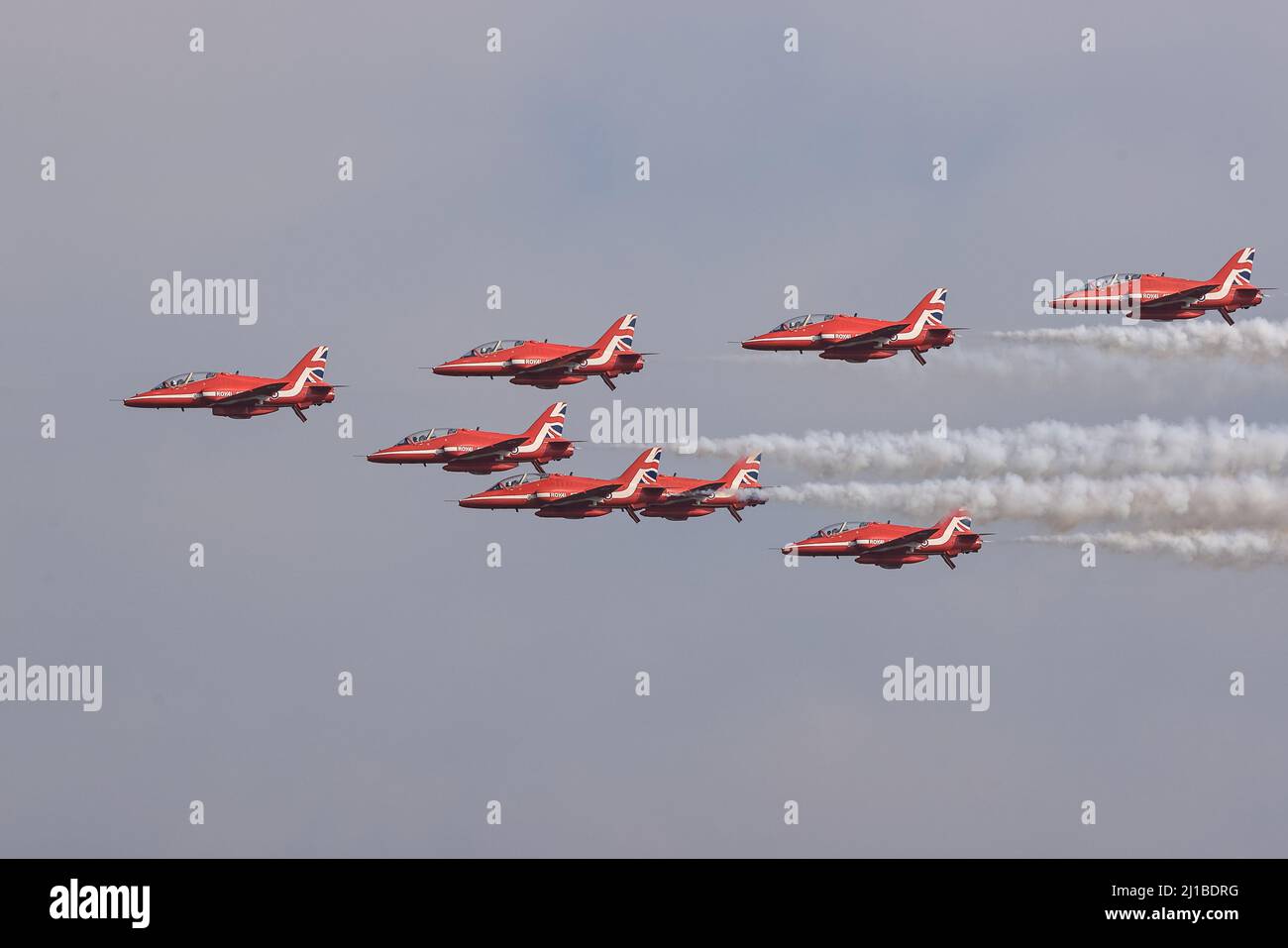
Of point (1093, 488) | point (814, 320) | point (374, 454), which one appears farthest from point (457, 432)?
point (1093, 488)

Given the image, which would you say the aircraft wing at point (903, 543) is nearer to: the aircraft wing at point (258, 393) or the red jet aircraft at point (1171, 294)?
the red jet aircraft at point (1171, 294)

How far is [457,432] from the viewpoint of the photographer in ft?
538

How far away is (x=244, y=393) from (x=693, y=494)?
66.3ft

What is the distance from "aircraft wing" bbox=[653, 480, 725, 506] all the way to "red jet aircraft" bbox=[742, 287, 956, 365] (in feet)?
21.5

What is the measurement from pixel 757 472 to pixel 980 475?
1033 cm

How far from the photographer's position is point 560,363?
A: 159125 millimetres

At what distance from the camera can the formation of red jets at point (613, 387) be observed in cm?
15750

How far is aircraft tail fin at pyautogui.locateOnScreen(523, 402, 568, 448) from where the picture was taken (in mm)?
161875

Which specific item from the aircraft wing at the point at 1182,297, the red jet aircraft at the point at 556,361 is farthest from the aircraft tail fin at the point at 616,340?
the aircraft wing at the point at 1182,297

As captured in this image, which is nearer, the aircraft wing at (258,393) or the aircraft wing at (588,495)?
the aircraft wing at (588,495)

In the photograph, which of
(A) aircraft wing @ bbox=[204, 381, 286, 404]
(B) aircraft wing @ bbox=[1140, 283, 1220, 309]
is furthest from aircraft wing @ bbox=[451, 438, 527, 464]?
(B) aircraft wing @ bbox=[1140, 283, 1220, 309]

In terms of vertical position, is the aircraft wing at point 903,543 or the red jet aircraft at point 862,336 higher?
the red jet aircraft at point 862,336

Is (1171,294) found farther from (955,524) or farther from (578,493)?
(578,493)

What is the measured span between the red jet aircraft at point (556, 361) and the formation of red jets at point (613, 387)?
44 mm
